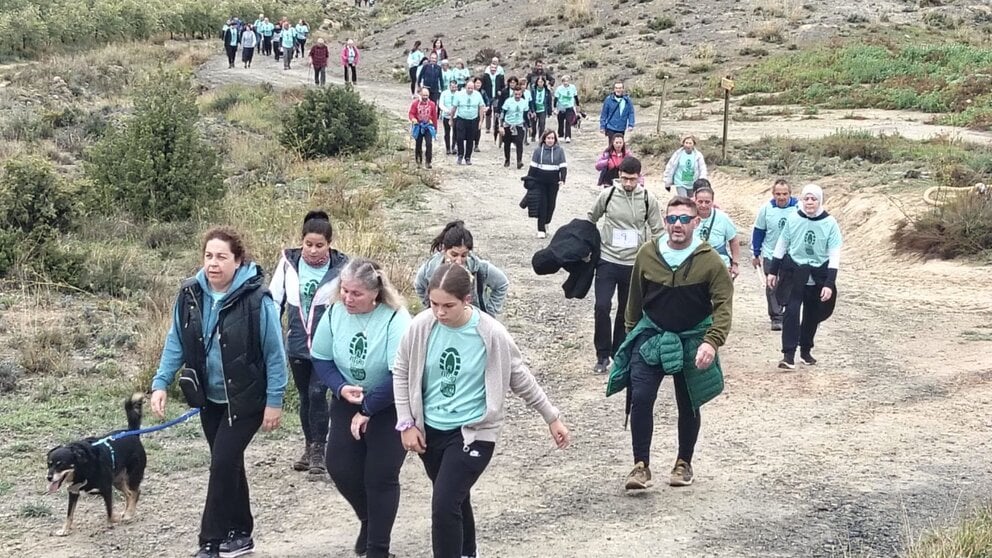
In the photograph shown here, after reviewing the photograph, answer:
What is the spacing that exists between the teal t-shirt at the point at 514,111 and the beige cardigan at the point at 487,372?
1620 cm

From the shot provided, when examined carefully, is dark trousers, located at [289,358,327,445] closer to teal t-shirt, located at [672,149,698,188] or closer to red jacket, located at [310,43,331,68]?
teal t-shirt, located at [672,149,698,188]

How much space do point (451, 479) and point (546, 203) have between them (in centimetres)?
1059

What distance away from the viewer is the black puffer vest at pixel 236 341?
5242 mm

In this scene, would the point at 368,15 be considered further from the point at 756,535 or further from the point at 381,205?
the point at 756,535

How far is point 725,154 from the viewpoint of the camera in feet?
73.8

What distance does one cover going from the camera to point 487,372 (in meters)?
4.88

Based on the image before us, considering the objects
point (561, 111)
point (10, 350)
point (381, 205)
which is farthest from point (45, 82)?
point (10, 350)

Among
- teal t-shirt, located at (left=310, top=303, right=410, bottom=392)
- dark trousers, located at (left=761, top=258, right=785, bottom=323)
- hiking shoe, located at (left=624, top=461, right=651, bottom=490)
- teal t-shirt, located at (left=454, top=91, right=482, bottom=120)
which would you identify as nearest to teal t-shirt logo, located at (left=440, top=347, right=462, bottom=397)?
teal t-shirt, located at (left=310, top=303, right=410, bottom=392)

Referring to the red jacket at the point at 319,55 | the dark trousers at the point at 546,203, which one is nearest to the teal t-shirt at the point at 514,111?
the dark trousers at the point at 546,203

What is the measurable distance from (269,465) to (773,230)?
5.17 metres

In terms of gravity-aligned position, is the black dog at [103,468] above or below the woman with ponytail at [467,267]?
below

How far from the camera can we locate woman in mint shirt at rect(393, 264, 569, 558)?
16.0 ft

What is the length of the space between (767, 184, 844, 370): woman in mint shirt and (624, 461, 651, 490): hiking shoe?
3.37m

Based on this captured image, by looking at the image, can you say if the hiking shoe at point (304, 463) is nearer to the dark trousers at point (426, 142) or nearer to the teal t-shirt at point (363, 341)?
the teal t-shirt at point (363, 341)
